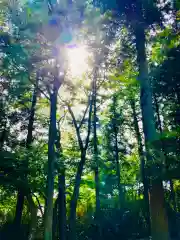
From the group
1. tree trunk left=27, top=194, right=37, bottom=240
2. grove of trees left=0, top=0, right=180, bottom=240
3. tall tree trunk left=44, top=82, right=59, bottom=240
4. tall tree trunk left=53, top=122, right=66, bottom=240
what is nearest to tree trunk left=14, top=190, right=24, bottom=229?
grove of trees left=0, top=0, right=180, bottom=240

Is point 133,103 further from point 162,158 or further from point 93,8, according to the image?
point 162,158

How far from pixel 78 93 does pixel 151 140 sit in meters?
6.49

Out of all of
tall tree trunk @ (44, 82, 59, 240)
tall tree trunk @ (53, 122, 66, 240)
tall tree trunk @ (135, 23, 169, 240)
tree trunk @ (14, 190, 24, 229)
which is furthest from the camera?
tree trunk @ (14, 190, 24, 229)

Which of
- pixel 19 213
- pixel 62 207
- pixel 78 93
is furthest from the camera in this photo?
pixel 78 93

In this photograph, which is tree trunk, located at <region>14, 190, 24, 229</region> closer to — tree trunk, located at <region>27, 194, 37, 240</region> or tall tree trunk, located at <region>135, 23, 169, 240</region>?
tree trunk, located at <region>27, 194, 37, 240</region>

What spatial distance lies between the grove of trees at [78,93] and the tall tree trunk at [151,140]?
3 centimetres

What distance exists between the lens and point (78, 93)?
13.4 m

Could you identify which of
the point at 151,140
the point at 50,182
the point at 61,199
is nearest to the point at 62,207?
the point at 61,199

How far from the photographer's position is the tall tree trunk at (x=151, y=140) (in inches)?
310

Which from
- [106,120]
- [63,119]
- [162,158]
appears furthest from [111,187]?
[162,158]

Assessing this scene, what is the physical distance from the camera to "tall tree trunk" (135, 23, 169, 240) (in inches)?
310

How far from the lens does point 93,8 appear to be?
9.08 meters

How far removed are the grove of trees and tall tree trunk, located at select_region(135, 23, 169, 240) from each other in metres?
0.03

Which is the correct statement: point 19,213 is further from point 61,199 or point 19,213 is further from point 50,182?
point 50,182
